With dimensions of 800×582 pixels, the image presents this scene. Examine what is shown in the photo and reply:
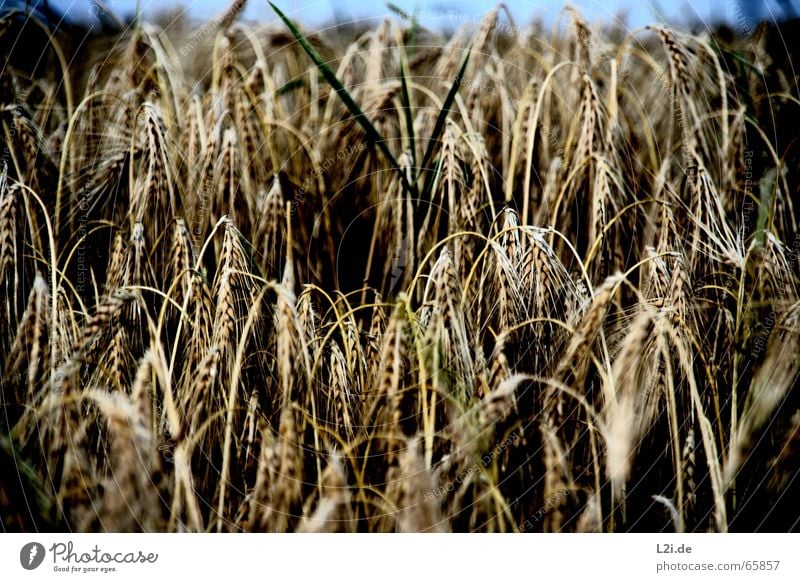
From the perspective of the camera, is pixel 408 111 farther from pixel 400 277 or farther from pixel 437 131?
pixel 400 277

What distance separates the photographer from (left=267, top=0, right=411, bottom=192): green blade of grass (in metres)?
1.10

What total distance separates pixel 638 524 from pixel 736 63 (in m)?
1.01

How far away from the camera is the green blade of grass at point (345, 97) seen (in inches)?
43.4

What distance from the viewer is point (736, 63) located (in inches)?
49.7
